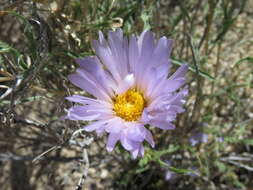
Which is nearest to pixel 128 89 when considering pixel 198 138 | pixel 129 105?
pixel 129 105

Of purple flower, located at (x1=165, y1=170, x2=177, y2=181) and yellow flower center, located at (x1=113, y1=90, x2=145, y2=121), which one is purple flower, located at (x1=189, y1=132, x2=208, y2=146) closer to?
purple flower, located at (x1=165, y1=170, x2=177, y2=181)

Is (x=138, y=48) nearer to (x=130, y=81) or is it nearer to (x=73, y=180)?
(x=130, y=81)

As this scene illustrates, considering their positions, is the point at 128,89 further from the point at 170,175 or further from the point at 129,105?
the point at 170,175

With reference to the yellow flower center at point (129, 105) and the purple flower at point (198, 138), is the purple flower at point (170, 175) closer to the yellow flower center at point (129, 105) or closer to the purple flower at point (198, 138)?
the purple flower at point (198, 138)

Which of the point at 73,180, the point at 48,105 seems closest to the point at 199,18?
the point at 48,105

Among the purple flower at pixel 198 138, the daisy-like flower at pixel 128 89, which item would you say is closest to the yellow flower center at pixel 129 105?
the daisy-like flower at pixel 128 89

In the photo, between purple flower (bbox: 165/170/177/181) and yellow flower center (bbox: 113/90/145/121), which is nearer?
yellow flower center (bbox: 113/90/145/121)

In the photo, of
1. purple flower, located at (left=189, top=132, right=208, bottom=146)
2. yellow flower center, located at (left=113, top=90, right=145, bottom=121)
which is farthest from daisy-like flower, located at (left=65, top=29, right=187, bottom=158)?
purple flower, located at (left=189, top=132, right=208, bottom=146)
